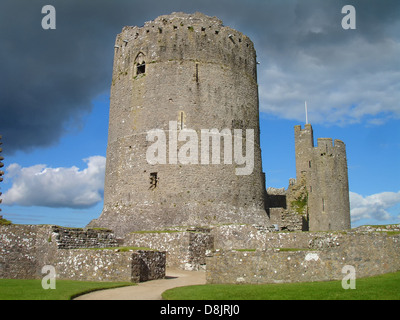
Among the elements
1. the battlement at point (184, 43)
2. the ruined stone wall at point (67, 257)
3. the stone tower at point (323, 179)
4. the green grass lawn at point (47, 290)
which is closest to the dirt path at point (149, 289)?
the green grass lawn at point (47, 290)

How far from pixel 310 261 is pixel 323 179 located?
2377cm

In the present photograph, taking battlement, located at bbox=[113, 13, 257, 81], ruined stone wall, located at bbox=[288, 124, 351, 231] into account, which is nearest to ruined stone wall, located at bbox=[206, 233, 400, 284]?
battlement, located at bbox=[113, 13, 257, 81]

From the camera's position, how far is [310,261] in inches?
428

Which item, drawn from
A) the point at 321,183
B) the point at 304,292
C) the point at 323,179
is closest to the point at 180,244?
the point at 304,292

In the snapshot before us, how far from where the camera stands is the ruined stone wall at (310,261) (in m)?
10.9

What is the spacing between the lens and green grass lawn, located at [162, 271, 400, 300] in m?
8.14

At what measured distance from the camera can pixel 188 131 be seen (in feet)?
69.7

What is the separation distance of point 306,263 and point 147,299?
4.42 meters

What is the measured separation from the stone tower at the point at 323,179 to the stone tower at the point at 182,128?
10.8 meters

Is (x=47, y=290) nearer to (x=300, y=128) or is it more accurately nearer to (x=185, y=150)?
(x=185, y=150)

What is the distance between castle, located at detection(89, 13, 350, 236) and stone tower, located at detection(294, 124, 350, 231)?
992cm

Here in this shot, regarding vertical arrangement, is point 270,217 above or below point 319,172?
below
